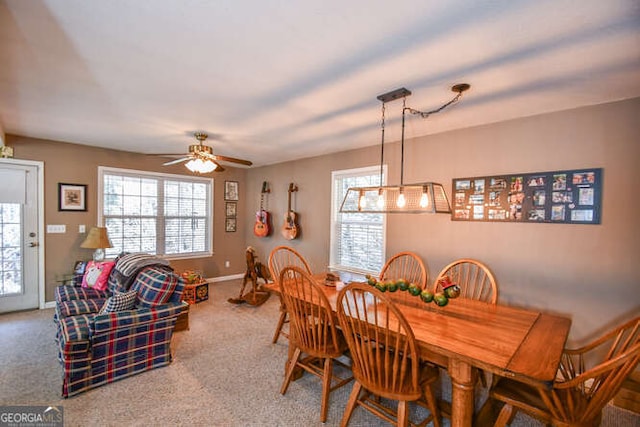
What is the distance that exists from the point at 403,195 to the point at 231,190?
14.2 feet

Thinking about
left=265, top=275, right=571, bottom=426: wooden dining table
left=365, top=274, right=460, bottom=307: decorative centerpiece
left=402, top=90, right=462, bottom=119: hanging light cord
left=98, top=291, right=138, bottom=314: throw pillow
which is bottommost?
left=98, top=291, right=138, bottom=314: throw pillow

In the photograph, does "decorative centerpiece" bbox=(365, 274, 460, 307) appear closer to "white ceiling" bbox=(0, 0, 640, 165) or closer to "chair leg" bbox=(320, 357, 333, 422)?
"chair leg" bbox=(320, 357, 333, 422)

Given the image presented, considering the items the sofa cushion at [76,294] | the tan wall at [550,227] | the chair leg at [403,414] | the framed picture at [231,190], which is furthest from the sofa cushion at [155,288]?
the framed picture at [231,190]

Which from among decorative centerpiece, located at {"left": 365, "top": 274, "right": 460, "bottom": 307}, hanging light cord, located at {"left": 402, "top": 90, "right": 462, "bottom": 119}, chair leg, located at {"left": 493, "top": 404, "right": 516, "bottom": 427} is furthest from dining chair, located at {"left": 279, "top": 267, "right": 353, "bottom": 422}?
hanging light cord, located at {"left": 402, "top": 90, "right": 462, "bottom": 119}

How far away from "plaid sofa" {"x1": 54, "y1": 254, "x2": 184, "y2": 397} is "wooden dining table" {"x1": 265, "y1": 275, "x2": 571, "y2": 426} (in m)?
1.61

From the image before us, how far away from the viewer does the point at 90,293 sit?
11.0 ft

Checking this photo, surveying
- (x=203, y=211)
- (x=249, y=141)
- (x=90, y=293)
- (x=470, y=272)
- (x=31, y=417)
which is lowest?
(x=31, y=417)

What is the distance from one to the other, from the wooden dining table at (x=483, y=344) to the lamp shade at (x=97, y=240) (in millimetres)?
3606

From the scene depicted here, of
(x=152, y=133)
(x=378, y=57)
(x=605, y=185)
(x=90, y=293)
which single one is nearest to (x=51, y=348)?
(x=90, y=293)

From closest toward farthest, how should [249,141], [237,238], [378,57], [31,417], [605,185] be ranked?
1. [378,57]
2. [31,417]
3. [605,185]
4. [249,141]
5. [237,238]

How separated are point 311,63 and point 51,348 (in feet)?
11.9

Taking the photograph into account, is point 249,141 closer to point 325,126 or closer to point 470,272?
point 325,126

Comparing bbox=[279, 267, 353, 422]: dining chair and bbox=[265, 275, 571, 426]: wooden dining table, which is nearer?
bbox=[265, 275, 571, 426]: wooden dining table

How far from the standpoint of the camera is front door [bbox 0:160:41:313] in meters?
3.83
